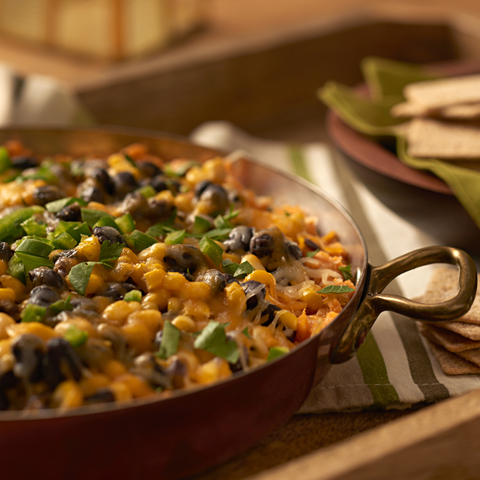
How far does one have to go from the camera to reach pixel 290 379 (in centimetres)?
121

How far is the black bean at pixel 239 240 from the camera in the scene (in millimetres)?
1592

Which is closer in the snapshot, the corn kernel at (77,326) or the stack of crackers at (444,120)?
the corn kernel at (77,326)

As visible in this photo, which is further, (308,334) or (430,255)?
(430,255)

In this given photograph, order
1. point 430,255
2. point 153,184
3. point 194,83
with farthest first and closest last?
point 194,83 < point 153,184 < point 430,255

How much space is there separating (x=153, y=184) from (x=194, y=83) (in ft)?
5.03

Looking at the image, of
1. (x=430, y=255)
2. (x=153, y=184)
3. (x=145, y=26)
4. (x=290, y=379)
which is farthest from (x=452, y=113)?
(x=145, y=26)

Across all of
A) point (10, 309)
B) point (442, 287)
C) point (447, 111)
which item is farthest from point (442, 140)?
point (10, 309)

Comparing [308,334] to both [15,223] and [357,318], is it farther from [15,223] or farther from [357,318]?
[15,223]

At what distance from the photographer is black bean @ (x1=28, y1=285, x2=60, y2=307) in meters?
1.26

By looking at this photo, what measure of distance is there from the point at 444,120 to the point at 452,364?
1083mm

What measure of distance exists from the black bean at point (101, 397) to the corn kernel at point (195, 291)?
0.35m

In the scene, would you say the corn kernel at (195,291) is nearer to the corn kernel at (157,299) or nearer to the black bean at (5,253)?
the corn kernel at (157,299)

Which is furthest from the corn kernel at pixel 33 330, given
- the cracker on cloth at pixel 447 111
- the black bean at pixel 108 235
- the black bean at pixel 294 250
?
the cracker on cloth at pixel 447 111

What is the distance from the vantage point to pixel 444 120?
2.27 meters
